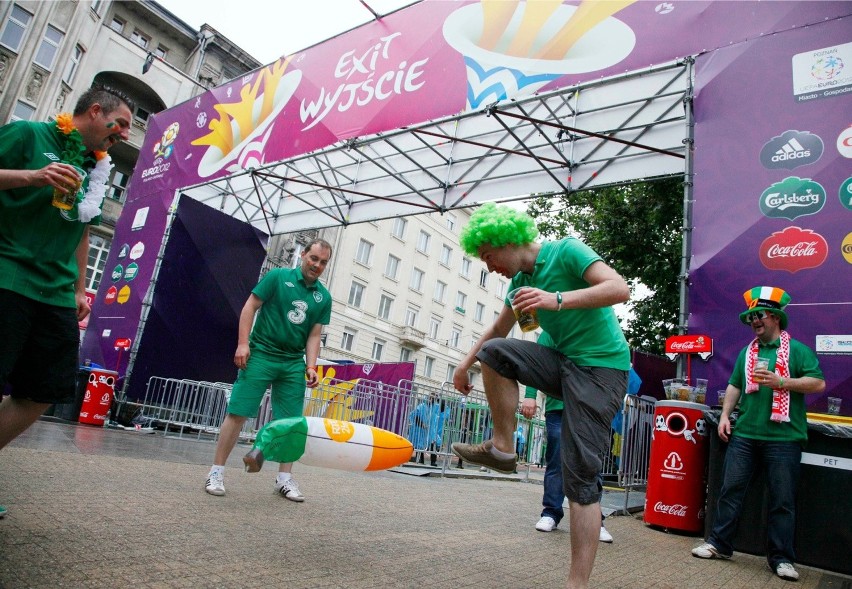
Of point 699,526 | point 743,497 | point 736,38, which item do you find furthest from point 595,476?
point 736,38

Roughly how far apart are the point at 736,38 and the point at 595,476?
600 cm

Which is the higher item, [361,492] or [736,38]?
[736,38]

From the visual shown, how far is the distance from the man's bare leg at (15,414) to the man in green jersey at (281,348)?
1.75 m

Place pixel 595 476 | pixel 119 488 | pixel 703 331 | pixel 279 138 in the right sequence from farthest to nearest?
pixel 279 138
pixel 703 331
pixel 119 488
pixel 595 476

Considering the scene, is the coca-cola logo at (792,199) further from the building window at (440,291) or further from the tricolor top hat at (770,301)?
the building window at (440,291)

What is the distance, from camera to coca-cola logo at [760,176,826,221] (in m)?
5.47

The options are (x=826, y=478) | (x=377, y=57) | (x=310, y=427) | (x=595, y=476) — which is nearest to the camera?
(x=595, y=476)

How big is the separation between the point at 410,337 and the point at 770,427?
31.6 m

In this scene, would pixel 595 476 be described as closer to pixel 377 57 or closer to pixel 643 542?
pixel 643 542

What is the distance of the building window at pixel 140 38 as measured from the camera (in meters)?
28.9

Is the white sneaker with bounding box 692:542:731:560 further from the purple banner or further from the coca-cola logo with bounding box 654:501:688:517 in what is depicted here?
the purple banner

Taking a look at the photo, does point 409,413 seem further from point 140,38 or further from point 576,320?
point 140,38

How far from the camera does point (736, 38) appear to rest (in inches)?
255

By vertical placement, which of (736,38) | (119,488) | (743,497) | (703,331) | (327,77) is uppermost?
(327,77)
